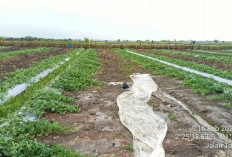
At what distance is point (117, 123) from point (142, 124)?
0.67 meters

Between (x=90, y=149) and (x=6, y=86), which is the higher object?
(x=6, y=86)

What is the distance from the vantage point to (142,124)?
16.7 feet

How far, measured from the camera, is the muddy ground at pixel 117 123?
14.0ft

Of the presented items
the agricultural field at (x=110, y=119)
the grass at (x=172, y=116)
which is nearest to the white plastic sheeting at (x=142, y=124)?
the agricultural field at (x=110, y=119)

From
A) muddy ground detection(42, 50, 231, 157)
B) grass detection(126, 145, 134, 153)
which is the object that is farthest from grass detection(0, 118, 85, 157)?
grass detection(126, 145, 134, 153)

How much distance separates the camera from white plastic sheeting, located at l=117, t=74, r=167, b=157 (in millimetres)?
4121

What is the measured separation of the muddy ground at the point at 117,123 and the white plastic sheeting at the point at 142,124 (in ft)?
0.46

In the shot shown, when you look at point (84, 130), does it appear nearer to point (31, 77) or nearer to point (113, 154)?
point (113, 154)

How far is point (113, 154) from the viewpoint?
158 inches

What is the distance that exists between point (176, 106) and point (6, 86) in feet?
18.7

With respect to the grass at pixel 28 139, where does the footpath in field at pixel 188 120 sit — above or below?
below

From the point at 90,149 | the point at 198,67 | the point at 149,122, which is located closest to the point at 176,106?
the point at 149,122

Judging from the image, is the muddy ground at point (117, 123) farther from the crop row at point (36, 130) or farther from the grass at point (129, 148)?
the crop row at point (36, 130)

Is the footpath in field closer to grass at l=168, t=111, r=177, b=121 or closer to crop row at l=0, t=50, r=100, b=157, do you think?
grass at l=168, t=111, r=177, b=121
